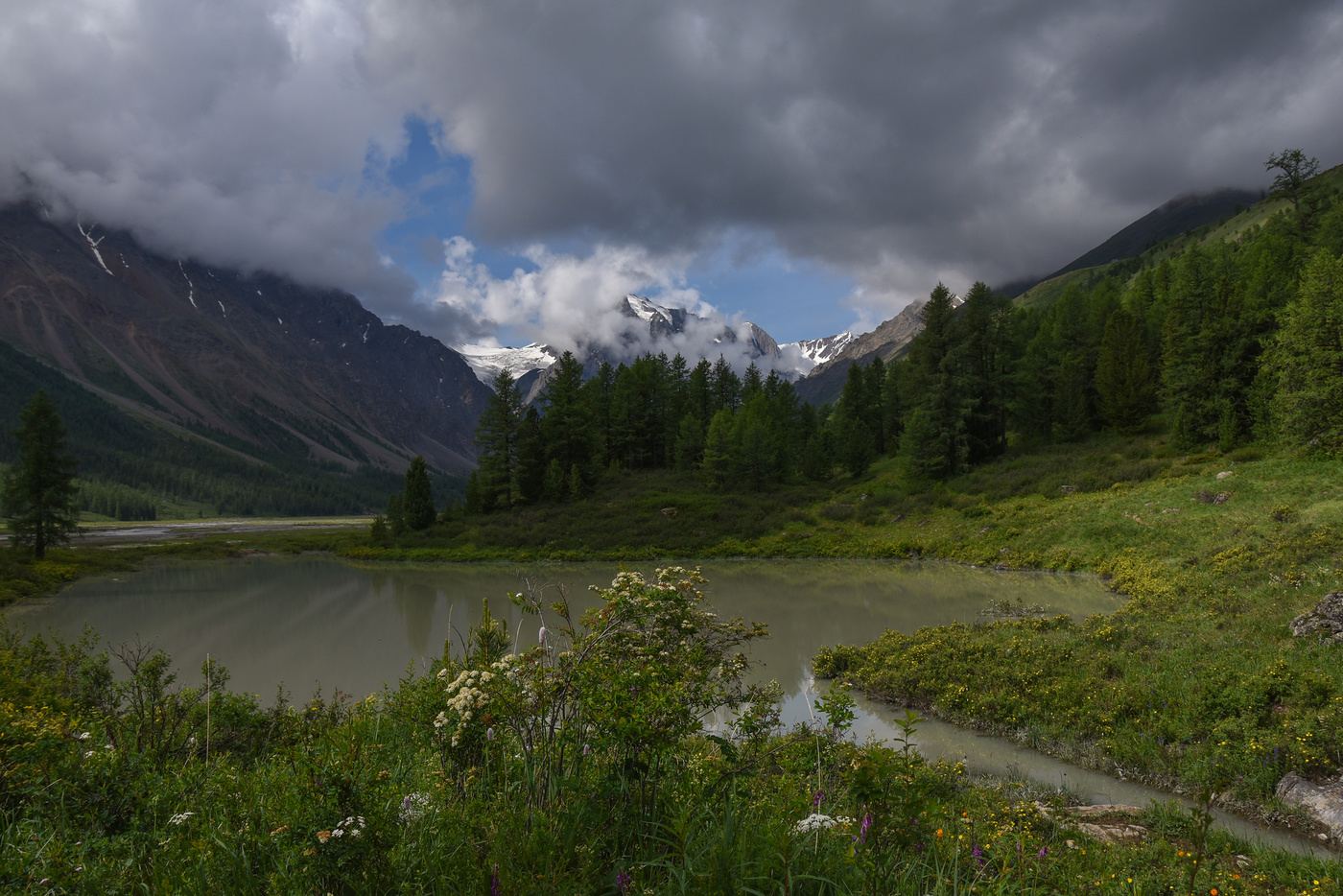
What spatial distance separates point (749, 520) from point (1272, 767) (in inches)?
1342

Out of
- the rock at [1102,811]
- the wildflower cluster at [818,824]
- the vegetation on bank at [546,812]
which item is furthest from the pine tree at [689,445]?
the wildflower cluster at [818,824]

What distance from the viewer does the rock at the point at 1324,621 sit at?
9.70 metres

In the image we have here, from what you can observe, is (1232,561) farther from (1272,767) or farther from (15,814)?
(15,814)

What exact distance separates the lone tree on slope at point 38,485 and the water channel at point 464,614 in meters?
5.33

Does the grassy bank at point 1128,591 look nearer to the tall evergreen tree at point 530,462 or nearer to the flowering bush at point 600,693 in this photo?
the flowering bush at point 600,693

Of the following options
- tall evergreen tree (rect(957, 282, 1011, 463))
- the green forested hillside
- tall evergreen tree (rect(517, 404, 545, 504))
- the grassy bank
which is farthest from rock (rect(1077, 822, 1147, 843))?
the green forested hillside

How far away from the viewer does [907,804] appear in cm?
281

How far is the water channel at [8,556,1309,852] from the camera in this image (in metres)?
9.98

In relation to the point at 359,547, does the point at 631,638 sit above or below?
above

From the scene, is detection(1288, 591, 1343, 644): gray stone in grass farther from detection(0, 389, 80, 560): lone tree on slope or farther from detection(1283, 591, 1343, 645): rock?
detection(0, 389, 80, 560): lone tree on slope

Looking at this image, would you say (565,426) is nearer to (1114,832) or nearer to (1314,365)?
(1314,365)

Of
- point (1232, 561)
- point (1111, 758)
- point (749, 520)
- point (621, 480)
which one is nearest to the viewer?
point (1111, 758)

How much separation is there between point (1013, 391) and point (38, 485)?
6204 cm

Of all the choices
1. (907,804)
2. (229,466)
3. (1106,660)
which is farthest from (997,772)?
(229,466)
